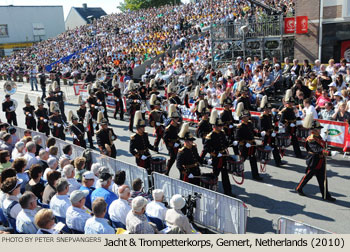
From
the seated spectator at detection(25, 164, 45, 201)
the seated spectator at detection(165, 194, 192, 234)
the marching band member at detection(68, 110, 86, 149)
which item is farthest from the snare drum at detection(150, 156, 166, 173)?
the marching band member at detection(68, 110, 86, 149)

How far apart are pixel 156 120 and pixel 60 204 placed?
717 cm

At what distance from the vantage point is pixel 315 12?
17891 millimetres

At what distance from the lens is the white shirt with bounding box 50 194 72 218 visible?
579cm

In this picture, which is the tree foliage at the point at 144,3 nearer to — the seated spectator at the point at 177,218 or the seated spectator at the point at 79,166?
the seated spectator at the point at 79,166

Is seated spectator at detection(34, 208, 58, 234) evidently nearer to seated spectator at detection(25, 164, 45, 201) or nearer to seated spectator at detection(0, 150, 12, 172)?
seated spectator at detection(25, 164, 45, 201)

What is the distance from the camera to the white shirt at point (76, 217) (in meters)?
5.30

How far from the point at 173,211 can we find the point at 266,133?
5.79 metres

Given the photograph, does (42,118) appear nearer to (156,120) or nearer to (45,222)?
(156,120)

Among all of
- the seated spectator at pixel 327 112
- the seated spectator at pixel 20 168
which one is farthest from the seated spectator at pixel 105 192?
the seated spectator at pixel 327 112

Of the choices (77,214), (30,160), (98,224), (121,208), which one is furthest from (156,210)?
(30,160)

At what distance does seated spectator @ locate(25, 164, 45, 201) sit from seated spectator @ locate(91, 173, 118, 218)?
4.08 feet

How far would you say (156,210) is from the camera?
572 cm

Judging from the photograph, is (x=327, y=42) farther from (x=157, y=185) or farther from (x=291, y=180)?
(x=157, y=185)

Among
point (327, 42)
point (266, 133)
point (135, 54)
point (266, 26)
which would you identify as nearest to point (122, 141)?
point (266, 133)
